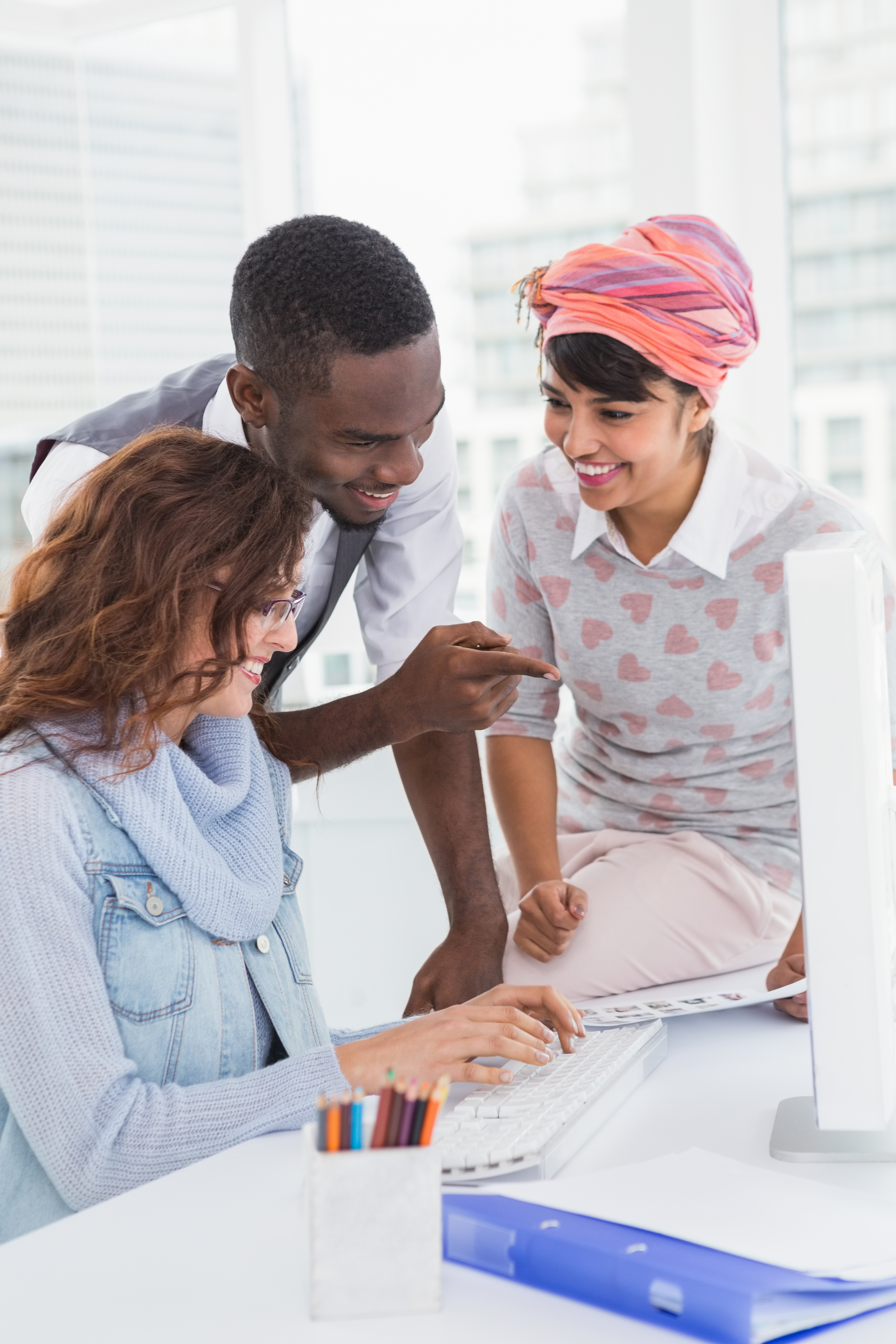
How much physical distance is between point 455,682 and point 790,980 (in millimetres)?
401

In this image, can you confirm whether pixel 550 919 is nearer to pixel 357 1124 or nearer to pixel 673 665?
pixel 673 665

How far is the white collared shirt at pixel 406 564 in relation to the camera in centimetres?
153

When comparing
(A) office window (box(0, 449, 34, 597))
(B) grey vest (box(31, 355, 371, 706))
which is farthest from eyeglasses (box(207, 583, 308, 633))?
(A) office window (box(0, 449, 34, 597))

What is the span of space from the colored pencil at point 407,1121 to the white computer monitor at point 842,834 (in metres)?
0.20

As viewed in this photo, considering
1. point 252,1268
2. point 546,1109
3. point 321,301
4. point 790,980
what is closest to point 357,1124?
point 252,1268

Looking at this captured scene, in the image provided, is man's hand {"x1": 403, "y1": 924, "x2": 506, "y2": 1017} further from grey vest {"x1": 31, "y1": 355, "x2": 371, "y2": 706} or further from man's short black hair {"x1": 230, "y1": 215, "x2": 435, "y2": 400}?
man's short black hair {"x1": 230, "y1": 215, "x2": 435, "y2": 400}

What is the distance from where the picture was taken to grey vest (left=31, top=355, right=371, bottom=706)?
4.63ft

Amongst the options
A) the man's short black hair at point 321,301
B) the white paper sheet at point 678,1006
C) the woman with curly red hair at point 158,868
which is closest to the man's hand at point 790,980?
the white paper sheet at point 678,1006

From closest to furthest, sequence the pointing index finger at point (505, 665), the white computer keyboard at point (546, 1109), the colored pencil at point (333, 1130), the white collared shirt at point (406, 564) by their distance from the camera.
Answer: the colored pencil at point (333, 1130), the white computer keyboard at point (546, 1109), the pointing index finger at point (505, 665), the white collared shirt at point (406, 564)

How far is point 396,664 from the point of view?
5.33 feet

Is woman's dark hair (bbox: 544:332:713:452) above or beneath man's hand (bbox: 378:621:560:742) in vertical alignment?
above

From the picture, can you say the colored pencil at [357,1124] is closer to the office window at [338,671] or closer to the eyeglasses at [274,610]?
the eyeglasses at [274,610]

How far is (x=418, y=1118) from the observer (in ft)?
1.86

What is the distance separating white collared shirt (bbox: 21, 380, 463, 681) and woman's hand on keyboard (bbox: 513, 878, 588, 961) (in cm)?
34
